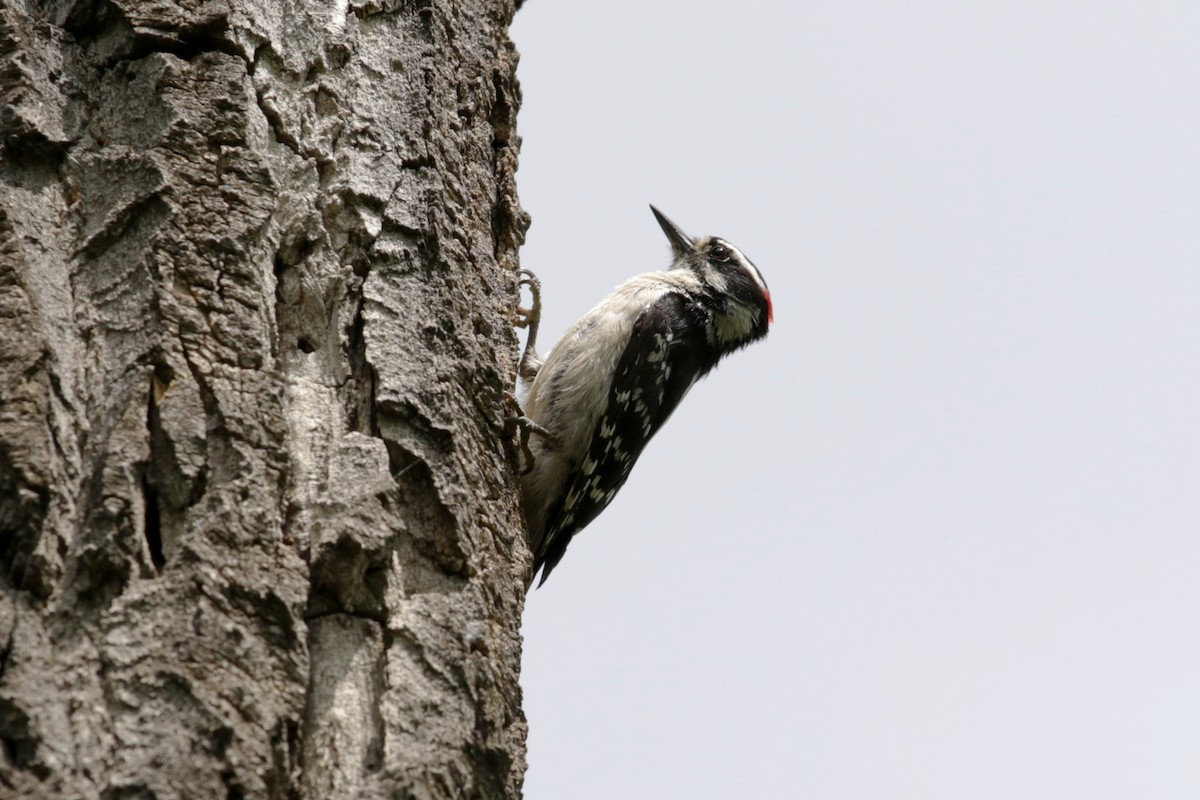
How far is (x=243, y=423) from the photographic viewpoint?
91.0 inches

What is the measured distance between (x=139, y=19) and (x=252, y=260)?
64 centimetres

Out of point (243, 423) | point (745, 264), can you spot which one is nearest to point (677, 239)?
point (745, 264)

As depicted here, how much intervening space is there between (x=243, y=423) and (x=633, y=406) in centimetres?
313

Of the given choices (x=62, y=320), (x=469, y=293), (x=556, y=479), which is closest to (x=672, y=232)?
(x=556, y=479)

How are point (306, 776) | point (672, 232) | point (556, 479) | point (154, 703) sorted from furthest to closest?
1. point (672, 232)
2. point (556, 479)
3. point (306, 776)
4. point (154, 703)

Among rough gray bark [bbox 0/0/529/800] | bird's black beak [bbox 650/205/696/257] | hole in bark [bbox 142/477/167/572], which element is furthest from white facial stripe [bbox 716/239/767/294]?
hole in bark [bbox 142/477/167/572]

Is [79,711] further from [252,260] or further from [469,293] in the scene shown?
[469,293]

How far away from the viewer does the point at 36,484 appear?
6.64 feet

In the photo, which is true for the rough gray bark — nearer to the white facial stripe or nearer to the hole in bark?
the hole in bark

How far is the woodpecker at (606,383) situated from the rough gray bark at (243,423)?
4.45 ft

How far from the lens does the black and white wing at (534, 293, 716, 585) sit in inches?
189

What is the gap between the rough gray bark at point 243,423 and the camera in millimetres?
1967

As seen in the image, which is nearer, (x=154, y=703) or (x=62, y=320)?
(x=154, y=703)

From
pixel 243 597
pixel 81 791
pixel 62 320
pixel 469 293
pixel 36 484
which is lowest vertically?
pixel 81 791
